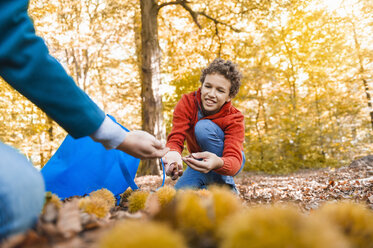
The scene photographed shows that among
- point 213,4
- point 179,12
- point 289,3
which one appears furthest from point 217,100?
point 179,12

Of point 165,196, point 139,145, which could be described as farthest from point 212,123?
point 139,145

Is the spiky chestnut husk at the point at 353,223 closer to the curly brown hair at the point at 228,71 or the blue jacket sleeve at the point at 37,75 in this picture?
the blue jacket sleeve at the point at 37,75

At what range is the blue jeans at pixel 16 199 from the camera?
789 mm

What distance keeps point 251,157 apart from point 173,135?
22.0ft

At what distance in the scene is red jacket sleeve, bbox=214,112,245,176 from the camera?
2115 mm

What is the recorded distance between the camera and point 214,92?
2537mm

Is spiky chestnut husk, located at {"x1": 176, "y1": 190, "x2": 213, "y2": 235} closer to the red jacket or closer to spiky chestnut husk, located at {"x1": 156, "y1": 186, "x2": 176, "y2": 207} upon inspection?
spiky chestnut husk, located at {"x1": 156, "y1": 186, "x2": 176, "y2": 207}

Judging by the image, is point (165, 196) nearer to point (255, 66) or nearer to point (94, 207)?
point (94, 207)

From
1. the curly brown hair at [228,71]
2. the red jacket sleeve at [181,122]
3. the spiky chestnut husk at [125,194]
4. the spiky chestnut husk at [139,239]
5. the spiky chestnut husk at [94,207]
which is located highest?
the curly brown hair at [228,71]

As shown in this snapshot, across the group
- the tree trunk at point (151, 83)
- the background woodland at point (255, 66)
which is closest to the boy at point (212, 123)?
the tree trunk at point (151, 83)

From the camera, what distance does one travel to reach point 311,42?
350 inches

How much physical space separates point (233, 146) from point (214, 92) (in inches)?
22.2

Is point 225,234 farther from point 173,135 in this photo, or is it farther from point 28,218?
point 173,135

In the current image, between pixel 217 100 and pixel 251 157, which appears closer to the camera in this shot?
pixel 217 100
